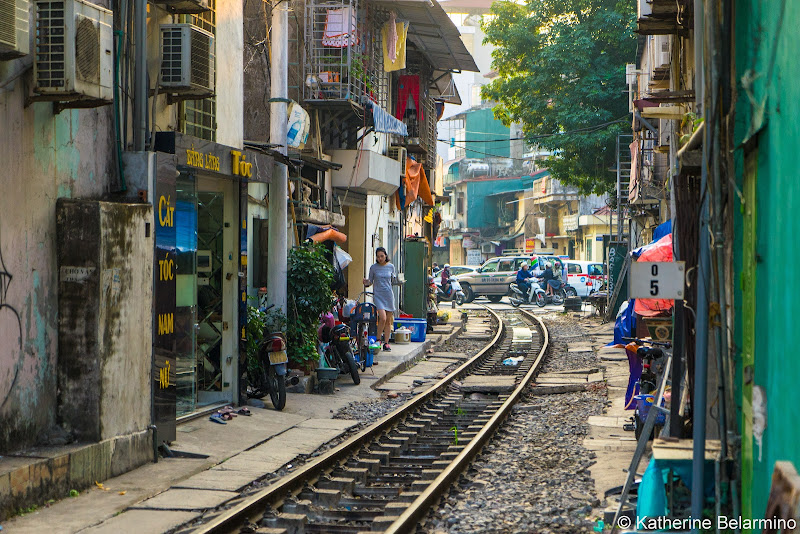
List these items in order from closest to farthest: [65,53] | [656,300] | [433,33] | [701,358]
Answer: [701,358], [65,53], [656,300], [433,33]

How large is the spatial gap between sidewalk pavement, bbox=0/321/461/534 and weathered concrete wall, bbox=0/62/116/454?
1.91ft

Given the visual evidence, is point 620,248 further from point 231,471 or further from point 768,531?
point 768,531

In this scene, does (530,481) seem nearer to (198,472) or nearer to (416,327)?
(198,472)

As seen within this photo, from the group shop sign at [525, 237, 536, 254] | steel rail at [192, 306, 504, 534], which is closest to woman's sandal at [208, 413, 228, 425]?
steel rail at [192, 306, 504, 534]

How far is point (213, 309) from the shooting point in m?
11.6

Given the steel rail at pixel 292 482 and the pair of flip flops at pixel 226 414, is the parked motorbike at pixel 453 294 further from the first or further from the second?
the pair of flip flops at pixel 226 414

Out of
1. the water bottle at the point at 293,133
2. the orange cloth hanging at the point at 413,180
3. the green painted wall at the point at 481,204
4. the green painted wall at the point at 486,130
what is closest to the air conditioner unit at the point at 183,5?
the water bottle at the point at 293,133

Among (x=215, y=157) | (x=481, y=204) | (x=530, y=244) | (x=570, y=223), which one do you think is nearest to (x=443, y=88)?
(x=215, y=157)

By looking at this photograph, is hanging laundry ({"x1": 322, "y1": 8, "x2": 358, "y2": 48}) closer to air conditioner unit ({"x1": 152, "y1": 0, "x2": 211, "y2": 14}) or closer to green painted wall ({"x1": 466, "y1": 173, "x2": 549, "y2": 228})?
air conditioner unit ({"x1": 152, "y1": 0, "x2": 211, "y2": 14})

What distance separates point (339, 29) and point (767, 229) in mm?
13291

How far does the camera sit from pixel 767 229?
15.7 ft

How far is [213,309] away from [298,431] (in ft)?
6.68

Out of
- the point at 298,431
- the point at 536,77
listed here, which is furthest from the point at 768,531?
→ the point at 536,77

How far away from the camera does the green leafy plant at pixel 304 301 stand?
43.0 feet
